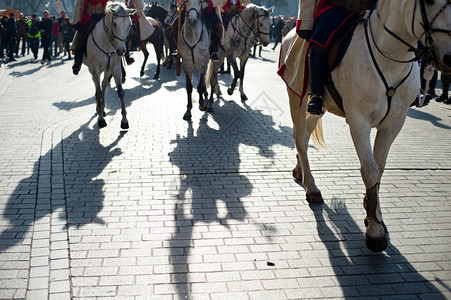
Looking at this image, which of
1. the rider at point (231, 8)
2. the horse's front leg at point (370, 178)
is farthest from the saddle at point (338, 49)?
the rider at point (231, 8)

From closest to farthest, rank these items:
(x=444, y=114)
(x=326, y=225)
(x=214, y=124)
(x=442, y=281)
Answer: (x=442, y=281) → (x=326, y=225) → (x=214, y=124) → (x=444, y=114)

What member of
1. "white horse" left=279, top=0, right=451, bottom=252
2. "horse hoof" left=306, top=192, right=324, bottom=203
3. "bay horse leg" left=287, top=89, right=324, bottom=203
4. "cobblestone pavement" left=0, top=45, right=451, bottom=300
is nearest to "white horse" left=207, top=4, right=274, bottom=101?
"cobblestone pavement" left=0, top=45, right=451, bottom=300

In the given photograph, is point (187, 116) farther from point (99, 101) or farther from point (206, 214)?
point (206, 214)

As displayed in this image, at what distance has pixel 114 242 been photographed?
4887 millimetres

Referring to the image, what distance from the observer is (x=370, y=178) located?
4730mm

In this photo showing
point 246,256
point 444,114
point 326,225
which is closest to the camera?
point 246,256

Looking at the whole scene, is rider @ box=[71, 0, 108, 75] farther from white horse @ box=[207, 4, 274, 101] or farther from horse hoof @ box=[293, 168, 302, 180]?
horse hoof @ box=[293, 168, 302, 180]

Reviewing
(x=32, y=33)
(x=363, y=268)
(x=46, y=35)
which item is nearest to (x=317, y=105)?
(x=363, y=268)

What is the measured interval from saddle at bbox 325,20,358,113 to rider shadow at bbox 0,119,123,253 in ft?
9.64

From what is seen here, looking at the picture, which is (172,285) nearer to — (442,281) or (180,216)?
(180,216)

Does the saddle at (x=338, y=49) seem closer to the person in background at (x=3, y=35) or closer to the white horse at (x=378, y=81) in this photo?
the white horse at (x=378, y=81)

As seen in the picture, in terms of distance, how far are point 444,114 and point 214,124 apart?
5903 millimetres

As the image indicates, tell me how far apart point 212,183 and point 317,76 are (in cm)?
234

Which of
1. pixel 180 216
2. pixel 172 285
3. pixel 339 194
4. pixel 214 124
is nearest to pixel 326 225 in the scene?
pixel 339 194
